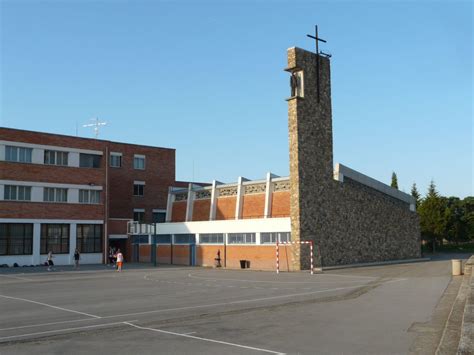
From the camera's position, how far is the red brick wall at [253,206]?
147 feet

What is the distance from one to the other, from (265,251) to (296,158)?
7572mm

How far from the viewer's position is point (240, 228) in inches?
1666

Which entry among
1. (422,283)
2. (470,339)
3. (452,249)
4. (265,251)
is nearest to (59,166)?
(265,251)

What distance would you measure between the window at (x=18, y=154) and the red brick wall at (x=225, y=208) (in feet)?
60.6

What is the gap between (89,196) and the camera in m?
52.8

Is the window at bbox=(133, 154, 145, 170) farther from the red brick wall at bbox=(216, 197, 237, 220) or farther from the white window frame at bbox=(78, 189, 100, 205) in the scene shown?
the red brick wall at bbox=(216, 197, 237, 220)

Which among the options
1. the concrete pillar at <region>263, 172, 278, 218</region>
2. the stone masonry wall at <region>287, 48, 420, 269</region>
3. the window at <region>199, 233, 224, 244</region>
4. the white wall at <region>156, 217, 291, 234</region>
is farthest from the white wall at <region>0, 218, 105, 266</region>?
the stone masonry wall at <region>287, 48, 420, 269</region>

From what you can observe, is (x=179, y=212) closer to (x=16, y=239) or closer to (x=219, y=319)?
(x=16, y=239)

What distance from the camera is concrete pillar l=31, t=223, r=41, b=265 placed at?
47938mm

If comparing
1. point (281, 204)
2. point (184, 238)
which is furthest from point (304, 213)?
point (184, 238)

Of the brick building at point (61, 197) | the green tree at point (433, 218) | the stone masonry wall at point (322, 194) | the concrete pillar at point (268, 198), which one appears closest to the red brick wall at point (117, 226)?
the brick building at point (61, 197)

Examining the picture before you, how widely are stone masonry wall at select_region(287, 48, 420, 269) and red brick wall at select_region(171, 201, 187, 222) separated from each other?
18.9 metres

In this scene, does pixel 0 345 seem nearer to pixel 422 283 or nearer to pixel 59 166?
pixel 422 283

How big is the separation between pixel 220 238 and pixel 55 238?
16717 mm
